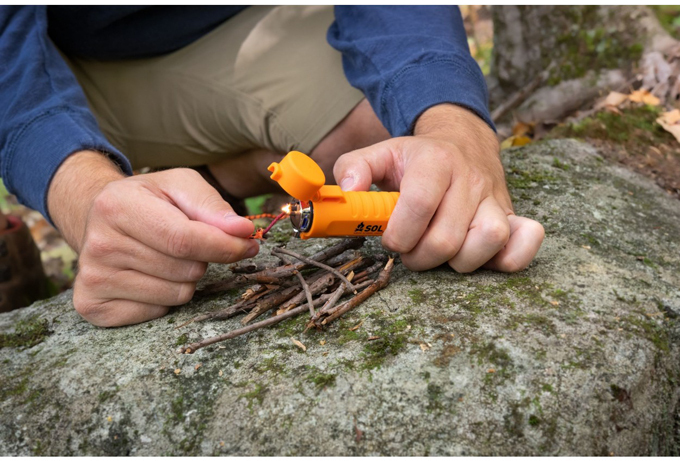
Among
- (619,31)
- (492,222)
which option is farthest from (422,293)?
(619,31)

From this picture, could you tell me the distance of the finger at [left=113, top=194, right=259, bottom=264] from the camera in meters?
1.64

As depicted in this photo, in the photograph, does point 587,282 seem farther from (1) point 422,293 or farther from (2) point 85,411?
(2) point 85,411

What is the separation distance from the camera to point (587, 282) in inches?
72.9

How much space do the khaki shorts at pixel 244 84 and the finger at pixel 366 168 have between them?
1.29 m

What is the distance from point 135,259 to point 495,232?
1186mm

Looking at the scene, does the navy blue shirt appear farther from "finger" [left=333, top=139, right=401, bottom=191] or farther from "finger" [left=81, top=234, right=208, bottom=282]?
"finger" [left=81, top=234, right=208, bottom=282]

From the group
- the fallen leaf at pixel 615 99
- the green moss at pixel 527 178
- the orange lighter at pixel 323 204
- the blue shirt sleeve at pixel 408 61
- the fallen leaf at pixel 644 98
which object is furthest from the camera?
the fallen leaf at pixel 615 99

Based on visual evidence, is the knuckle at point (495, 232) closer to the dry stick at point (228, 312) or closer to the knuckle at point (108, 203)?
the dry stick at point (228, 312)

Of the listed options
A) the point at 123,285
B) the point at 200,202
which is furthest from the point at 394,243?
the point at 123,285

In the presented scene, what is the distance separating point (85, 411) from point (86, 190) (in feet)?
2.81

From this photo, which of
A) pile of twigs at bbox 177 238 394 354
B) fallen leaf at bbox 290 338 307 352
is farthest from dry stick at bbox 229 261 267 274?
fallen leaf at bbox 290 338 307 352

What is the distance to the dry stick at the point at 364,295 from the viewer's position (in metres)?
1.72

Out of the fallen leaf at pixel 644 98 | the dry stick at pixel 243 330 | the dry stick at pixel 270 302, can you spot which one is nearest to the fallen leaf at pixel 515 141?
the fallen leaf at pixel 644 98

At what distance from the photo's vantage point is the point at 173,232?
1.64 meters
